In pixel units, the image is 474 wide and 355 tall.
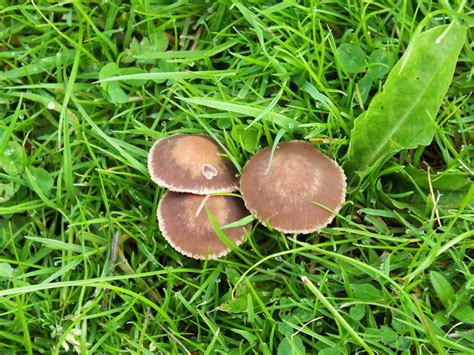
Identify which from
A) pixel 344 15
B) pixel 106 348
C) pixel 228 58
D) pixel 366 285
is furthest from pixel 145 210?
pixel 344 15

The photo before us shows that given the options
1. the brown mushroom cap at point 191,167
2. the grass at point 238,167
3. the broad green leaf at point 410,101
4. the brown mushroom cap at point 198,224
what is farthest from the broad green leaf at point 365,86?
the brown mushroom cap at point 198,224

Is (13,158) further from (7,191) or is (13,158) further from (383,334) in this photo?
(383,334)

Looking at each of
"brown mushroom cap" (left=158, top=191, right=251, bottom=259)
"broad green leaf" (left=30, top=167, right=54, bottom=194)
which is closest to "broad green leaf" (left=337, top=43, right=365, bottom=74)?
"brown mushroom cap" (left=158, top=191, right=251, bottom=259)

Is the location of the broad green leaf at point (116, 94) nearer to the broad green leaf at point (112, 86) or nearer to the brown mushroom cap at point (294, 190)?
the broad green leaf at point (112, 86)

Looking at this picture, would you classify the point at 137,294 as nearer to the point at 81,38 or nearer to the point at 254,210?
the point at 254,210

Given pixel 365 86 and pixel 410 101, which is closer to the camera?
pixel 410 101

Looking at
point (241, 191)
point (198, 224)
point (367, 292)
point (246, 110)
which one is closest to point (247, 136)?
point (246, 110)

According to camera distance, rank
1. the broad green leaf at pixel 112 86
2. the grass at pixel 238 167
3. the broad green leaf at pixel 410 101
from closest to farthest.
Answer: the broad green leaf at pixel 410 101 < the grass at pixel 238 167 < the broad green leaf at pixel 112 86
